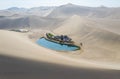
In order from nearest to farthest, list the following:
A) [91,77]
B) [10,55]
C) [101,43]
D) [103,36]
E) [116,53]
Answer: [91,77] → [10,55] → [116,53] → [101,43] → [103,36]

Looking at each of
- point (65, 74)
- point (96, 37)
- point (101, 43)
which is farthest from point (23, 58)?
point (96, 37)

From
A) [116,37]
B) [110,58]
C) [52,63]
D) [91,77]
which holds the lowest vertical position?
[91,77]

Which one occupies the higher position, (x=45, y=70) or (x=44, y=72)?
(x=45, y=70)

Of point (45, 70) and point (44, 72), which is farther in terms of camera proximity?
point (45, 70)

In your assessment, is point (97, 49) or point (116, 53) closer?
point (116, 53)

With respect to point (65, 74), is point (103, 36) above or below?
above

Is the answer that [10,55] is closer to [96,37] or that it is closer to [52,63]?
[52,63]

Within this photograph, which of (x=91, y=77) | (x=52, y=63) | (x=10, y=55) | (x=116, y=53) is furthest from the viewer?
(x=116, y=53)
